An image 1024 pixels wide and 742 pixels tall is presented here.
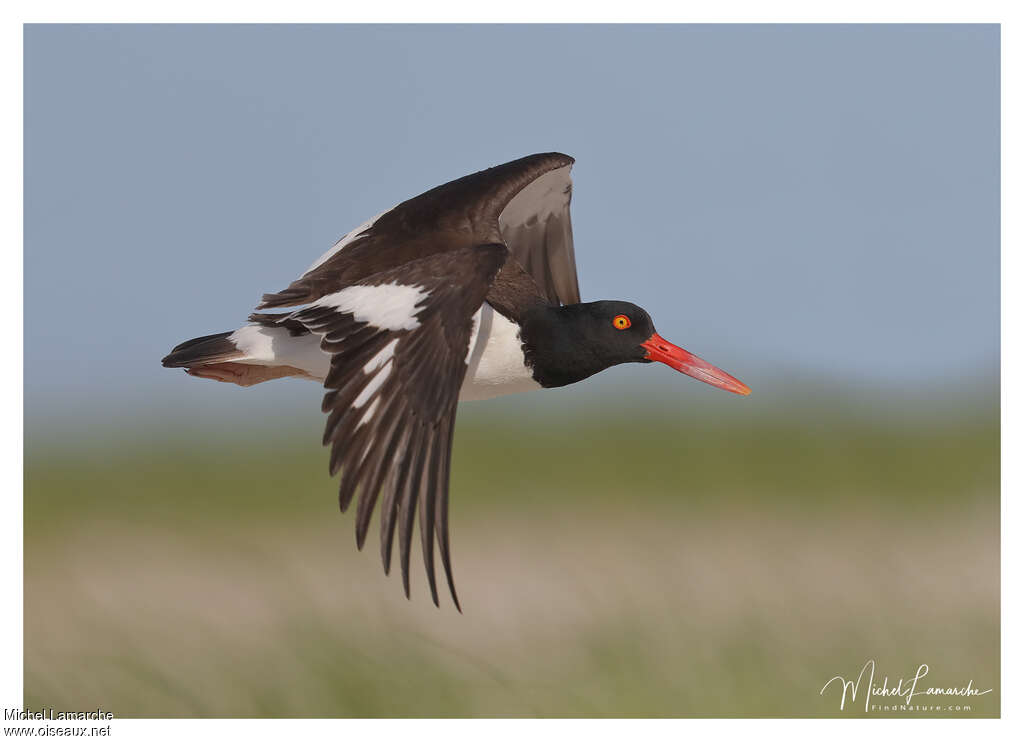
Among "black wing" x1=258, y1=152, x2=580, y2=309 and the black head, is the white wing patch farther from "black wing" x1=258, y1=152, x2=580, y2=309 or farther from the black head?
the black head

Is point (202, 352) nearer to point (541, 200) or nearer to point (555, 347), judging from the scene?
point (555, 347)

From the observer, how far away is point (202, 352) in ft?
16.4

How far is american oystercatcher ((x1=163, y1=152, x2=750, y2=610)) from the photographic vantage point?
11.9ft

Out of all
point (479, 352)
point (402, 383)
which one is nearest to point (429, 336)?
point (402, 383)

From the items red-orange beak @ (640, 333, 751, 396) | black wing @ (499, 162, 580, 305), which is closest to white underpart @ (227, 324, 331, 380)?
red-orange beak @ (640, 333, 751, 396)

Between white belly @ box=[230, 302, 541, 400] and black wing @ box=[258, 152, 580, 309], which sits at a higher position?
black wing @ box=[258, 152, 580, 309]

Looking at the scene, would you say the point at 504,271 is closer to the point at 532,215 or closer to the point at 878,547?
the point at 532,215

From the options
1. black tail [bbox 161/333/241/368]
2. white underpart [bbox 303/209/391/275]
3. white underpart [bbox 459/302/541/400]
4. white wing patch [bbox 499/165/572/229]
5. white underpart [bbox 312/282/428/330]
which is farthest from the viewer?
white wing patch [bbox 499/165/572/229]

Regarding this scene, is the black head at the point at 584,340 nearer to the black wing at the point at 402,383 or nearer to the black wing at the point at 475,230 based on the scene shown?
the black wing at the point at 475,230

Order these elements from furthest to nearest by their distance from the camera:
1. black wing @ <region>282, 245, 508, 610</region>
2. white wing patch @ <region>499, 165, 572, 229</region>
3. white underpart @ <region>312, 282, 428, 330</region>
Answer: white wing patch @ <region>499, 165, 572, 229</region>
white underpart @ <region>312, 282, 428, 330</region>
black wing @ <region>282, 245, 508, 610</region>

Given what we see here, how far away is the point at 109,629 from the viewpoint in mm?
7027

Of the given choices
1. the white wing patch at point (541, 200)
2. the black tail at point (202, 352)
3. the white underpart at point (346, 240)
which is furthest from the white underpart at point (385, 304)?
the white wing patch at point (541, 200)

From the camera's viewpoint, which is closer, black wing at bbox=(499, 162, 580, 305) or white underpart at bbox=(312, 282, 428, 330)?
white underpart at bbox=(312, 282, 428, 330)

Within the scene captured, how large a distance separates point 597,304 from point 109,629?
4105mm
